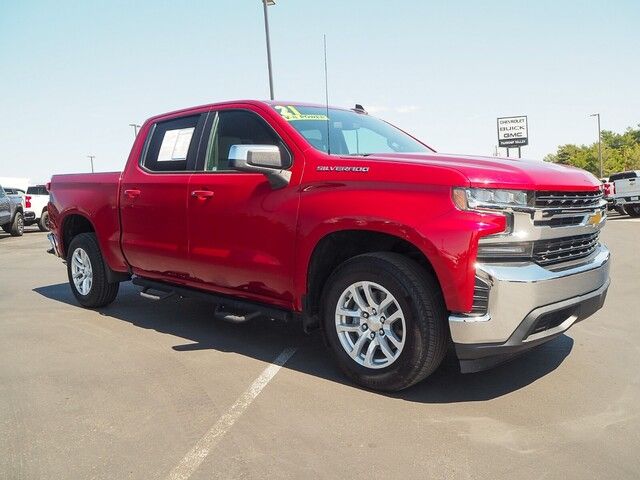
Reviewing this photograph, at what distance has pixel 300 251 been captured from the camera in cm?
384

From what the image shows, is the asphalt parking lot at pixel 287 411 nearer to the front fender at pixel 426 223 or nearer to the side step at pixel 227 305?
the side step at pixel 227 305

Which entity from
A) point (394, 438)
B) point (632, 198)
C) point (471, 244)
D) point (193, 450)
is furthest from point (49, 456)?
point (632, 198)

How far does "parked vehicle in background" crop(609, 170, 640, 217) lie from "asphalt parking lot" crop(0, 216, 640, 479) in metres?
16.9

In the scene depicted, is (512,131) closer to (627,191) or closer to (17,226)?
(627,191)

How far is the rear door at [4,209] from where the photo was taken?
1739 centimetres

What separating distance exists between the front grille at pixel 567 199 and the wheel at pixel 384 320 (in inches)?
30.5

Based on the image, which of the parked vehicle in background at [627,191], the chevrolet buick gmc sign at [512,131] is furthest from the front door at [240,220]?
the chevrolet buick gmc sign at [512,131]

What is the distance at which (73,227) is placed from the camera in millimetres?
6387

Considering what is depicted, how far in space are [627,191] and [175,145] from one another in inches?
754

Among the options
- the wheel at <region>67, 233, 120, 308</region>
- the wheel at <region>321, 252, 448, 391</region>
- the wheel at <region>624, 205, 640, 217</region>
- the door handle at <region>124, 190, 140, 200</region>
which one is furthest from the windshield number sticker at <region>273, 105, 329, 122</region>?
the wheel at <region>624, 205, 640, 217</region>

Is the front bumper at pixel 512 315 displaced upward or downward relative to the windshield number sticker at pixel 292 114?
downward

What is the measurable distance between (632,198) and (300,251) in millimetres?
19552

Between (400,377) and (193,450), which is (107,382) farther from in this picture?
(400,377)

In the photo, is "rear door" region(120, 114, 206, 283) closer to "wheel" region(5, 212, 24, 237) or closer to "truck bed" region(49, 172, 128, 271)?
"truck bed" region(49, 172, 128, 271)
